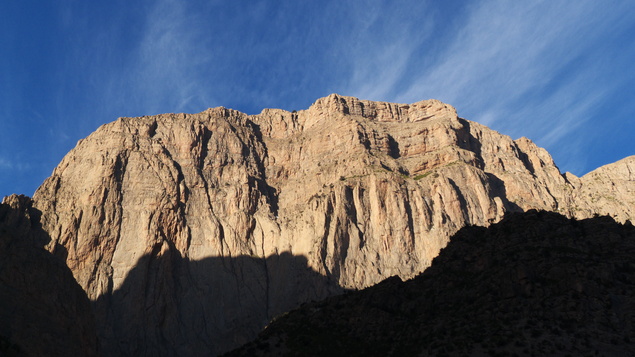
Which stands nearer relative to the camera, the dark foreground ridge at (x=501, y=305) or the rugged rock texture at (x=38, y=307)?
the dark foreground ridge at (x=501, y=305)

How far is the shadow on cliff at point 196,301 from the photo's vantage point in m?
121

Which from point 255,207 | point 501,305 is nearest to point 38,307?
point 501,305

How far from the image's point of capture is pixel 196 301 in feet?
431

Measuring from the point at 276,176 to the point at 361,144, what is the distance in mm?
29369

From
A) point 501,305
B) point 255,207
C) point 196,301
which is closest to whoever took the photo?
point 501,305

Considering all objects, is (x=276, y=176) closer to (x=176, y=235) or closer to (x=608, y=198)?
(x=176, y=235)

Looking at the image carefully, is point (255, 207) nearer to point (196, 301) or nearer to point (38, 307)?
point (196, 301)

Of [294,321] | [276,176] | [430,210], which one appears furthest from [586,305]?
[276,176]

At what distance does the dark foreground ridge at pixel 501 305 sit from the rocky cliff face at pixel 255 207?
56.7m

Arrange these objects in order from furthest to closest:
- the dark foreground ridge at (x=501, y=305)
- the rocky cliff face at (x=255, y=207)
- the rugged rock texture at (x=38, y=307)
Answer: the rocky cliff face at (x=255, y=207) < the rugged rock texture at (x=38, y=307) < the dark foreground ridge at (x=501, y=305)

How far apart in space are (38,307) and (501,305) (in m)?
52.2

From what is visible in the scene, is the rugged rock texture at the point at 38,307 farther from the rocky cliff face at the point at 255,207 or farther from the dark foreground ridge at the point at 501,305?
the rocky cliff face at the point at 255,207

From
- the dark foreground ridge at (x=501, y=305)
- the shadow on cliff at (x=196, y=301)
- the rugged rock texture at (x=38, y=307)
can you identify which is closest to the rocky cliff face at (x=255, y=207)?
the shadow on cliff at (x=196, y=301)

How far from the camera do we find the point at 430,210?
146750 mm
